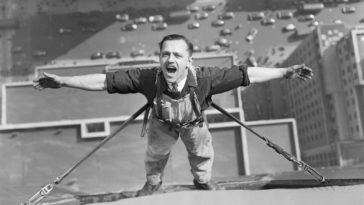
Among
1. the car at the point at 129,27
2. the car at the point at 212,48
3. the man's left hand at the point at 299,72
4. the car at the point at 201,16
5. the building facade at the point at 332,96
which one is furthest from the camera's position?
the car at the point at 201,16

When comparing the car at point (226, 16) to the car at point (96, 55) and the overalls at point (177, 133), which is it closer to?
the car at point (96, 55)

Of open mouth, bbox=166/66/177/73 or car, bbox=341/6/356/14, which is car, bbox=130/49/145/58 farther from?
open mouth, bbox=166/66/177/73

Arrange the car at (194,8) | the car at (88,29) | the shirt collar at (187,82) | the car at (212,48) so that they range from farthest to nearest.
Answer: the car at (194,8), the car at (88,29), the car at (212,48), the shirt collar at (187,82)

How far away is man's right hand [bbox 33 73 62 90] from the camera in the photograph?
4.35 meters

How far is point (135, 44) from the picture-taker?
48625 millimetres

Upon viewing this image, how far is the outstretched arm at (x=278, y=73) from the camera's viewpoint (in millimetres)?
4586

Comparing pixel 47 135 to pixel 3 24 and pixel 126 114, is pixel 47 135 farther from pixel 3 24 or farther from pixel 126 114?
pixel 3 24

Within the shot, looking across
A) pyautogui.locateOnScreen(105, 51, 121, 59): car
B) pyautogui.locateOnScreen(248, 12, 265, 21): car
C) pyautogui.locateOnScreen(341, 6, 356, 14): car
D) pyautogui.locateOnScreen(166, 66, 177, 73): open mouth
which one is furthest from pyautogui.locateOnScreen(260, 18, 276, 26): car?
pyautogui.locateOnScreen(166, 66, 177, 73): open mouth

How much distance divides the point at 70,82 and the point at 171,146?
1444 millimetres

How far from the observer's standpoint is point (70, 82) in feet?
14.6

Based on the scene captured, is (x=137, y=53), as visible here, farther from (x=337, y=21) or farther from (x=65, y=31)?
(x=337, y=21)

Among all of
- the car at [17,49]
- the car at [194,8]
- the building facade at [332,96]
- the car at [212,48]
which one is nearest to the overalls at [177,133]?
the building facade at [332,96]

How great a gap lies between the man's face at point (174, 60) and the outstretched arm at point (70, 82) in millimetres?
735

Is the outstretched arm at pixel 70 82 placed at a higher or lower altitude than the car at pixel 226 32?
lower
